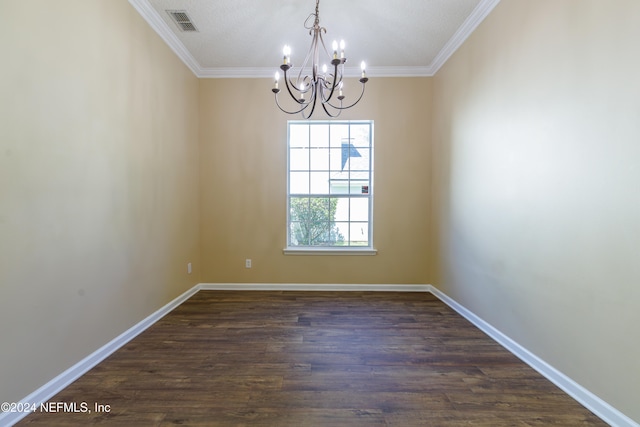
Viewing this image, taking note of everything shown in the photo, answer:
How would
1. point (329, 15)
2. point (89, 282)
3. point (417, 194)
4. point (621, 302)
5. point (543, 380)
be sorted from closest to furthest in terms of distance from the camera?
point (621, 302), point (543, 380), point (89, 282), point (329, 15), point (417, 194)

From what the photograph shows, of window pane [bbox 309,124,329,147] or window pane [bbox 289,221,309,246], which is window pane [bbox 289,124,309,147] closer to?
window pane [bbox 309,124,329,147]

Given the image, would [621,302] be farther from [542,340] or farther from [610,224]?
[542,340]

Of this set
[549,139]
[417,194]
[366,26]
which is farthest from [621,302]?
[366,26]

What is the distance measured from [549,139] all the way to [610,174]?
0.47 metres

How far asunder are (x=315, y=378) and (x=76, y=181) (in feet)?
6.79

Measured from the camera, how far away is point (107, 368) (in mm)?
1885

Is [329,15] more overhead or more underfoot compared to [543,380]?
more overhead

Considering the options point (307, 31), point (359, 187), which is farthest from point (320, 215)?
point (307, 31)

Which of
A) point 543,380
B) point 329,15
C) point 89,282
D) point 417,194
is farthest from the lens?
point 417,194

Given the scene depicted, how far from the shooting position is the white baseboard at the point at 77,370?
55.7 inches

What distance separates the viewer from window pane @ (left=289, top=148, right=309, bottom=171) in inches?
147

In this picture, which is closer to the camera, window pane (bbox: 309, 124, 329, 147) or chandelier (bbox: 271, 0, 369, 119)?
chandelier (bbox: 271, 0, 369, 119)

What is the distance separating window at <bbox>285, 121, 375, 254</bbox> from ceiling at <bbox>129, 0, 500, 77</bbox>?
2.69 ft

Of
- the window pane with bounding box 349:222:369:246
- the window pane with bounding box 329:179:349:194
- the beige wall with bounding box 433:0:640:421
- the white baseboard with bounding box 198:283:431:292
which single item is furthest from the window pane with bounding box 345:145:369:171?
the white baseboard with bounding box 198:283:431:292
